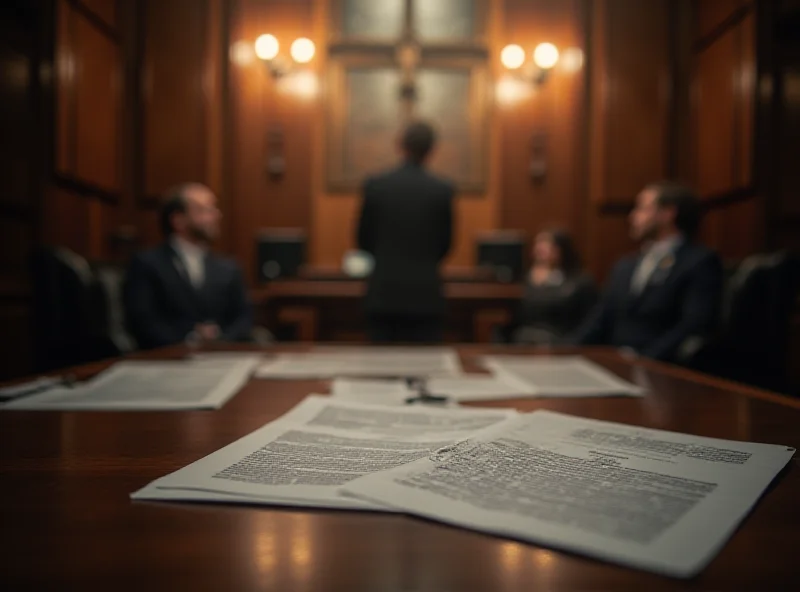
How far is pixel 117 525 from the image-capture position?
1.30 feet

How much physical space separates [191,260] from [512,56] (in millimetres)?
3026

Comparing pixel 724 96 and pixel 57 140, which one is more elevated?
pixel 724 96

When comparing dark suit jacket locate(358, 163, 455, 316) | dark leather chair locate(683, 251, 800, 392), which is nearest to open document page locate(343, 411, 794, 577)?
dark leather chair locate(683, 251, 800, 392)

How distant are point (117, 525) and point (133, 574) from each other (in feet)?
0.25

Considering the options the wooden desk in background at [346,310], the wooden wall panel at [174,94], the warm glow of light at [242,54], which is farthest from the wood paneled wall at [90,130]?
the wooden desk in background at [346,310]

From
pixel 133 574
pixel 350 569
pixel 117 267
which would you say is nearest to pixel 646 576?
pixel 350 569

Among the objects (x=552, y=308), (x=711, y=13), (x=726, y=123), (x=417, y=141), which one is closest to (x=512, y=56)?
(x=711, y=13)

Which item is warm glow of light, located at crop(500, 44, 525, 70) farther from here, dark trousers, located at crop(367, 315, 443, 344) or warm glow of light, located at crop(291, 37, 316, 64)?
dark trousers, located at crop(367, 315, 443, 344)

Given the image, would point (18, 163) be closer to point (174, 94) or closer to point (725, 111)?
point (174, 94)

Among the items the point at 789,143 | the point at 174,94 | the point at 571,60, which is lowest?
the point at 789,143

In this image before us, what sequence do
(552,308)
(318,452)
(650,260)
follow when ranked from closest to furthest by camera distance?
(318,452), (650,260), (552,308)

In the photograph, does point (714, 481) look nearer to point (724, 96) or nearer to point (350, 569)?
point (350, 569)

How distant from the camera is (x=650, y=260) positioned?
245 cm

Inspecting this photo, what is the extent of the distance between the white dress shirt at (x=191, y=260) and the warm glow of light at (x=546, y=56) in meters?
3.01
